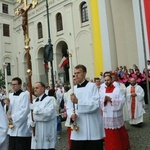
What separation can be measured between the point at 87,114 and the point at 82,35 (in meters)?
19.5

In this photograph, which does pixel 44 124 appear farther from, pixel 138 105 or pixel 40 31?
pixel 40 31

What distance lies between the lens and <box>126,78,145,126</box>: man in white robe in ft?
28.6

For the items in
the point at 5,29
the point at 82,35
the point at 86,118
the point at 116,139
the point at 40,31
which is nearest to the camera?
the point at 86,118

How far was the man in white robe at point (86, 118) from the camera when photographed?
411 cm

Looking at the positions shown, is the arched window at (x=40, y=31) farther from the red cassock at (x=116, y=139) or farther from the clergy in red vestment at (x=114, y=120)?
the red cassock at (x=116, y=139)

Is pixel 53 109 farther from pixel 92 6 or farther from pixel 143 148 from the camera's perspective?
pixel 92 6

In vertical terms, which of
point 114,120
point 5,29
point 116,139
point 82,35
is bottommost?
point 116,139

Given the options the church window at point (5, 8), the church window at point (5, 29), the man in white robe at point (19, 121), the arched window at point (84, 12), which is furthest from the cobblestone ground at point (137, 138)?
the church window at point (5, 8)

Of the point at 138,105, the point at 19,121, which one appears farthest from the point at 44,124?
the point at 138,105

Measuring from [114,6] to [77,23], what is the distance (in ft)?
23.7

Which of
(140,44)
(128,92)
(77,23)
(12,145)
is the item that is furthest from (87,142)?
(77,23)

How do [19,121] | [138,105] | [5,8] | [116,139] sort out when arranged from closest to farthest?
[19,121], [116,139], [138,105], [5,8]

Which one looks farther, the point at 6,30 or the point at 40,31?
the point at 6,30

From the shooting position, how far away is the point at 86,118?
4.16 meters
